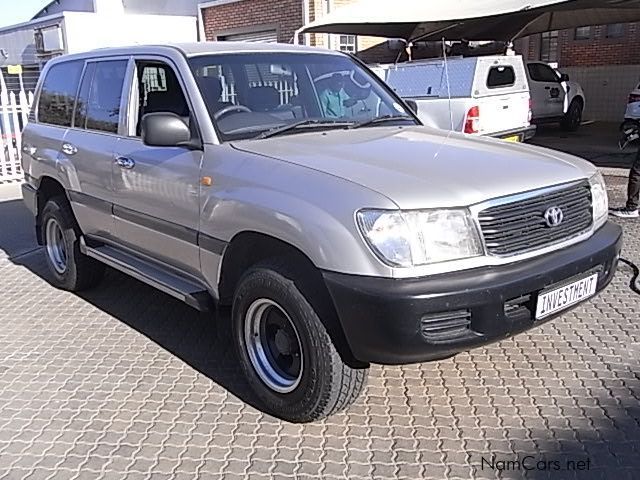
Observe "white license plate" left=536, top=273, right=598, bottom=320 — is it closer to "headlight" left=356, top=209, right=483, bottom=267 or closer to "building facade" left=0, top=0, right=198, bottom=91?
"headlight" left=356, top=209, right=483, bottom=267

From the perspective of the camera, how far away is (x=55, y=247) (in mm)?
5793

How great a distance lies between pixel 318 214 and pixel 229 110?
1.24 m

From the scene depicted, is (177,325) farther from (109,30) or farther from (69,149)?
(109,30)

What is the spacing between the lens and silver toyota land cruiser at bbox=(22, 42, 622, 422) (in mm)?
2863

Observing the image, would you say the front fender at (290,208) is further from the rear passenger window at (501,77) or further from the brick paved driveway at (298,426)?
the rear passenger window at (501,77)

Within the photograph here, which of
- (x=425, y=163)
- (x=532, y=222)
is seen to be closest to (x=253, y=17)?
(x=425, y=163)

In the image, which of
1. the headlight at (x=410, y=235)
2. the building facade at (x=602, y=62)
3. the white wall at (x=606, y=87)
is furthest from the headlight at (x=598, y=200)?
the white wall at (x=606, y=87)

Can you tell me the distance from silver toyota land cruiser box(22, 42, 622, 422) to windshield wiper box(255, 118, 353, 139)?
0.05 feet

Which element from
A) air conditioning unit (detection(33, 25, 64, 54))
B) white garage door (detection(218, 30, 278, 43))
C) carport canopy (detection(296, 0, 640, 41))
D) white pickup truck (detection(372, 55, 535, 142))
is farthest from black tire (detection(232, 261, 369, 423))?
air conditioning unit (detection(33, 25, 64, 54))

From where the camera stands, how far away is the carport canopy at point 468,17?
42.0 ft

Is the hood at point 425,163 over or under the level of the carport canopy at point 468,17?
under

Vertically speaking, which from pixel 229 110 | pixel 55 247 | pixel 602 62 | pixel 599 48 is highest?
pixel 229 110

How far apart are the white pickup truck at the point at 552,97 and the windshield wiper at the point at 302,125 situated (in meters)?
13.2

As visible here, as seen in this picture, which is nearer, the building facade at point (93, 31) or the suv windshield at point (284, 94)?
the suv windshield at point (284, 94)
